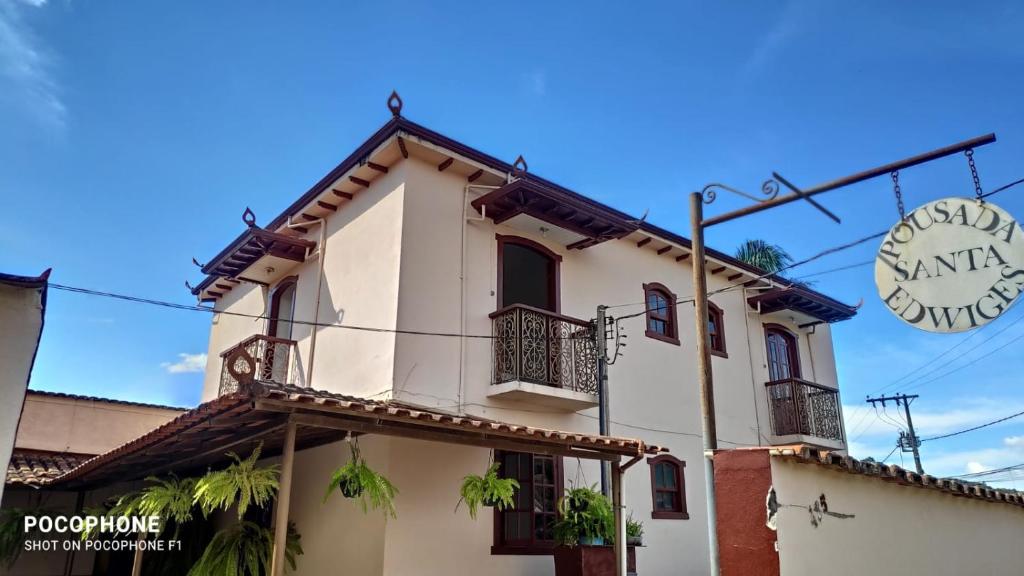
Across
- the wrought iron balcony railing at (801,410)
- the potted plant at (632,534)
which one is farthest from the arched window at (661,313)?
the potted plant at (632,534)

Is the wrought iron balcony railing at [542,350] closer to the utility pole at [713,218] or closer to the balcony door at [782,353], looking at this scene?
the utility pole at [713,218]

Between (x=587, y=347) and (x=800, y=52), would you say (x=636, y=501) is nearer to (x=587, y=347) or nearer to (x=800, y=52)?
(x=587, y=347)

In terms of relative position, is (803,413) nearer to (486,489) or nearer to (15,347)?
(486,489)

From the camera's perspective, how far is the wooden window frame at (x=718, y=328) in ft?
51.9

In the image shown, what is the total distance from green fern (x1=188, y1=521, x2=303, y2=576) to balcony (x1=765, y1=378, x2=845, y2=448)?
11479 millimetres

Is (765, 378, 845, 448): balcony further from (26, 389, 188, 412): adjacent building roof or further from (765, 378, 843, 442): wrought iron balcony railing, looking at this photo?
(26, 389, 188, 412): adjacent building roof

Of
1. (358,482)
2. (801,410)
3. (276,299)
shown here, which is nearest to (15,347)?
(358,482)

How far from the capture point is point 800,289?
55.3 feet

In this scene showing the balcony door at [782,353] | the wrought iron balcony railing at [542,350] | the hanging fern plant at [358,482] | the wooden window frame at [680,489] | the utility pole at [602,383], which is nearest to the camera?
the hanging fern plant at [358,482]

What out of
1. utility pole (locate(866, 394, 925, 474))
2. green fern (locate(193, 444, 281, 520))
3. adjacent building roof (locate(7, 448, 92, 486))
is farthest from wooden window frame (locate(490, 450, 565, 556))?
utility pole (locate(866, 394, 925, 474))

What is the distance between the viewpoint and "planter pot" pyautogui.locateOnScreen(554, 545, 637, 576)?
30.4 feet

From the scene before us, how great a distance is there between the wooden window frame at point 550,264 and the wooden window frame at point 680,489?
3341 millimetres

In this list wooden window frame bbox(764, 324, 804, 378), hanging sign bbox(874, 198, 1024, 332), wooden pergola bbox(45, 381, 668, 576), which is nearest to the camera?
hanging sign bbox(874, 198, 1024, 332)

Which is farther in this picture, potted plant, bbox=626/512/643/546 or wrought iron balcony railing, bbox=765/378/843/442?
wrought iron balcony railing, bbox=765/378/843/442
